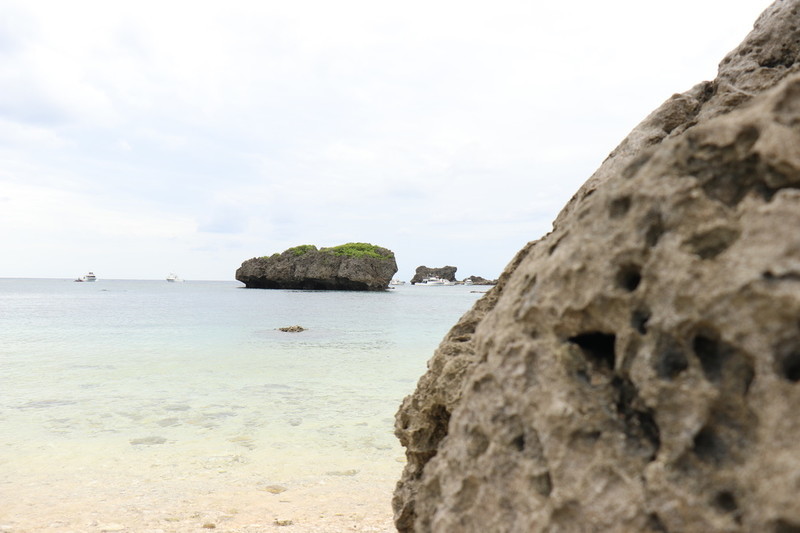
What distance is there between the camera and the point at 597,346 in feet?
7.80

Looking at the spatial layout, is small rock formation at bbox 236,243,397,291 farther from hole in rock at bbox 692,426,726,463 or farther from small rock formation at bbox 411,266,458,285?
hole in rock at bbox 692,426,726,463

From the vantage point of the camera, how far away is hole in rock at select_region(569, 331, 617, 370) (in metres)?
2.34

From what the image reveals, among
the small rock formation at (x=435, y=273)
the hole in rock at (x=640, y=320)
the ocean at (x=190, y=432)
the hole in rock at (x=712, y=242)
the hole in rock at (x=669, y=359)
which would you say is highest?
the small rock formation at (x=435, y=273)

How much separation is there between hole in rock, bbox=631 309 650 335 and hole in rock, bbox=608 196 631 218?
0.41m

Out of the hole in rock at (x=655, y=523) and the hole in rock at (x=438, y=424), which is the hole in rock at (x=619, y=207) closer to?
the hole in rock at (x=655, y=523)

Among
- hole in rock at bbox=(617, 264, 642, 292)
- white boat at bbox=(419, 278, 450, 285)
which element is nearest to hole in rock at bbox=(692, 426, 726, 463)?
hole in rock at bbox=(617, 264, 642, 292)

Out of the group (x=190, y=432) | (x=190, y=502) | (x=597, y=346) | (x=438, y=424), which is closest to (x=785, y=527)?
(x=597, y=346)

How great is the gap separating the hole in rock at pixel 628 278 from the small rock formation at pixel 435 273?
516 feet

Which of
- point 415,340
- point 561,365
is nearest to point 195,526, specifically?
point 561,365

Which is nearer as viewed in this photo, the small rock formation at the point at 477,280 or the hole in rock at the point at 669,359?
the hole in rock at the point at 669,359

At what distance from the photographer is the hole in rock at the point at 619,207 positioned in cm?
223

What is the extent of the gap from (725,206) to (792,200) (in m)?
0.24

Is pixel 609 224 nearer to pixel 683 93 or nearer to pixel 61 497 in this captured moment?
pixel 683 93

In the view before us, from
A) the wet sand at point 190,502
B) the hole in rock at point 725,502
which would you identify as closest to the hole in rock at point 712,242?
the hole in rock at point 725,502
